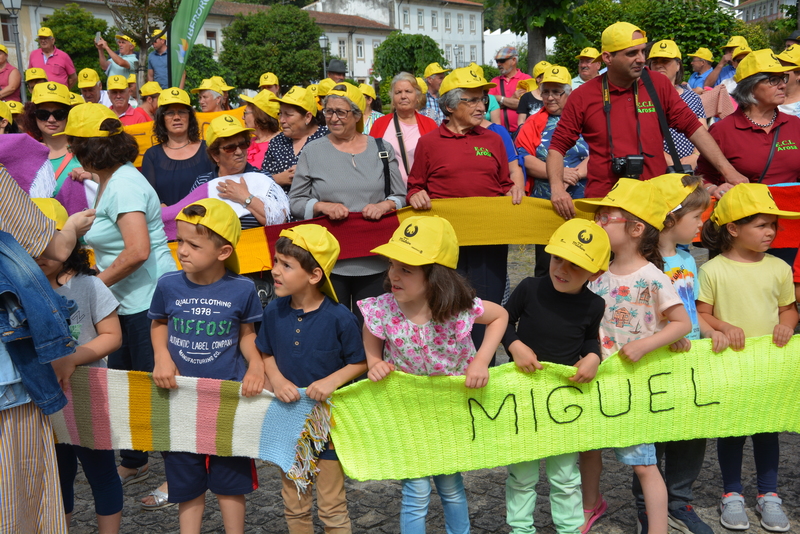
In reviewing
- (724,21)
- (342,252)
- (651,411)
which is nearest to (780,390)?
(651,411)

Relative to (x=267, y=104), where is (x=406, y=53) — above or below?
above

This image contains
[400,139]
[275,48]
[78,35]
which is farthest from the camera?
[275,48]

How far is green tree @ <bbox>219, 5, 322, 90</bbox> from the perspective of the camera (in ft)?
208

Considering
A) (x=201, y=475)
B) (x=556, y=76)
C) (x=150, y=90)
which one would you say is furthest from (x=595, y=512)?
Answer: (x=150, y=90)

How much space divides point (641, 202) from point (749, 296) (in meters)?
0.78

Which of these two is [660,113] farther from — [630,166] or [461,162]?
[461,162]

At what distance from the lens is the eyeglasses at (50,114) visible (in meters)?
6.10

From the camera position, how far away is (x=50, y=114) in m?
6.13

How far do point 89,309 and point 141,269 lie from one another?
0.68 meters

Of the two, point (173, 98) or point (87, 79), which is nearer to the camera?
point (173, 98)

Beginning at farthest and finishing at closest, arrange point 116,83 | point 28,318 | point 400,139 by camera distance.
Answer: point 116,83 → point 400,139 → point 28,318

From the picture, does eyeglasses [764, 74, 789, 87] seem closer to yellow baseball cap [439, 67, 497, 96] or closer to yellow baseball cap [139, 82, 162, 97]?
yellow baseball cap [439, 67, 497, 96]

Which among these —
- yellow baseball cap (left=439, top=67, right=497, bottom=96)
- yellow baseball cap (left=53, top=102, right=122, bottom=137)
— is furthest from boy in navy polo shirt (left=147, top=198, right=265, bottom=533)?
yellow baseball cap (left=439, top=67, right=497, bottom=96)

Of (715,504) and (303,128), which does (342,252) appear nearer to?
(303,128)
